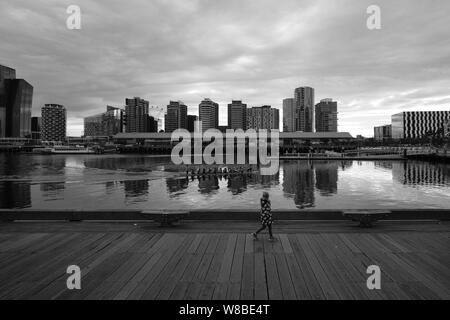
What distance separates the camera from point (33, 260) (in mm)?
9766

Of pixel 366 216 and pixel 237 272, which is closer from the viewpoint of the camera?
pixel 237 272

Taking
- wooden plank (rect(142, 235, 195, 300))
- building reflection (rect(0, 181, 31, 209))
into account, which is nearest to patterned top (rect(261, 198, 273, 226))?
wooden plank (rect(142, 235, 195, 300))

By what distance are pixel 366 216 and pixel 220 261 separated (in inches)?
250

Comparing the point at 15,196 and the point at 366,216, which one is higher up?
the point at 366,216

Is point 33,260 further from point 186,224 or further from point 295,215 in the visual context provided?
point 295,215

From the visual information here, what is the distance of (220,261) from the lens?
961 centimetres

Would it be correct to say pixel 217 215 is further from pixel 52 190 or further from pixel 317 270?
pixel 52 190

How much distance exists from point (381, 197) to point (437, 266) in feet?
101

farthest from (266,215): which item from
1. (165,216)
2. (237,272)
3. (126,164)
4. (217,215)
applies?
(126,164)

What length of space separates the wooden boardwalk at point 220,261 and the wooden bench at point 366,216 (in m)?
0.39

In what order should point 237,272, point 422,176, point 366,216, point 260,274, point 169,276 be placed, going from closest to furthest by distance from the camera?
point 169,276 < point 260,274 < point 237,272 < point 366,216 < point 422,176
